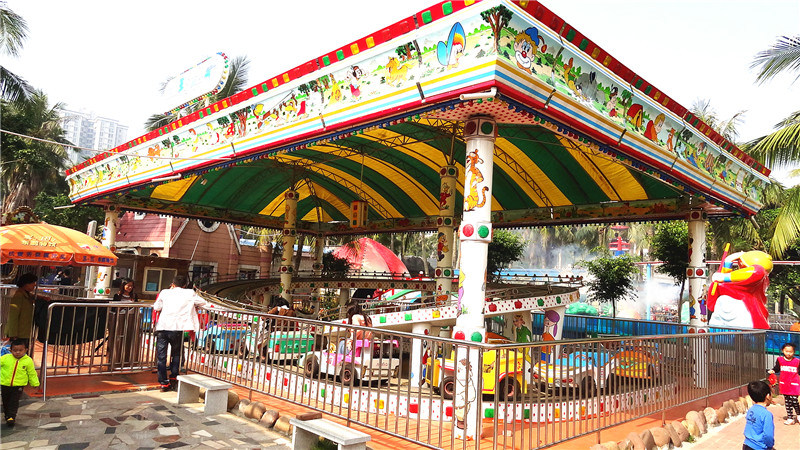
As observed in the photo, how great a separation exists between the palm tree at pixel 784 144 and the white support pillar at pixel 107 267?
62.1 ft

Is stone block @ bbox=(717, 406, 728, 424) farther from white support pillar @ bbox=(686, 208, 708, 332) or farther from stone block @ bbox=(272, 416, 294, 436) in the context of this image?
stone block @ bbox=(272, 416, 294, 436)

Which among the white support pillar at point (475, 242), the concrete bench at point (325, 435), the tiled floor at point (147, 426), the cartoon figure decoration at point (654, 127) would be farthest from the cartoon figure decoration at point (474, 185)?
the cartoon figure decoration at point (654, 127)

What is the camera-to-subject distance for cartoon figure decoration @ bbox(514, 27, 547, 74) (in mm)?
5422

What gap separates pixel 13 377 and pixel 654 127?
8818 millimetres

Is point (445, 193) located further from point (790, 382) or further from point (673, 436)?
point (790, 382)

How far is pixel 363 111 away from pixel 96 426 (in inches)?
185

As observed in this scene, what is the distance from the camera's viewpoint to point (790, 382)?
303 inches

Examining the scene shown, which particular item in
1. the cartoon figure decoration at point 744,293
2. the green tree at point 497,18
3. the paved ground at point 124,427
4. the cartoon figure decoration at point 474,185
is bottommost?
the paved ground at point 124,427

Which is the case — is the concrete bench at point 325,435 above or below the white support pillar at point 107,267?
below

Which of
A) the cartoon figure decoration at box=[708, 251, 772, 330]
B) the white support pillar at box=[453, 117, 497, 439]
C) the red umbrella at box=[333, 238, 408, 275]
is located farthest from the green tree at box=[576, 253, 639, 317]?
the white support pillar at box=[453, 117, 497, 439]

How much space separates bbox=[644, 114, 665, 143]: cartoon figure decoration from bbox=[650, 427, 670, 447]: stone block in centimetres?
416

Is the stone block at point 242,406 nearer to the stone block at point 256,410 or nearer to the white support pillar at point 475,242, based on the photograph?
the stone block at point 256,410

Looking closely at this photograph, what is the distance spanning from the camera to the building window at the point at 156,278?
18.6 meters

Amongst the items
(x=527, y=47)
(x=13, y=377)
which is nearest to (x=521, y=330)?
(x=527, y=47)
